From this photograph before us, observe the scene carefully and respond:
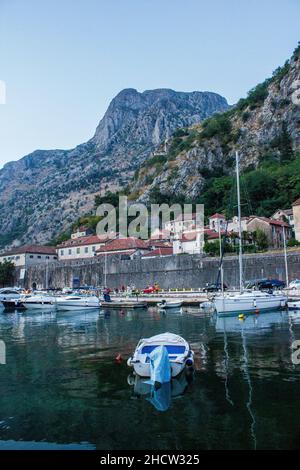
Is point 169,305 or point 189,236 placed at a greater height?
point 189,236

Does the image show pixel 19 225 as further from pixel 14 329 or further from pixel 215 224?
pixel 14 329

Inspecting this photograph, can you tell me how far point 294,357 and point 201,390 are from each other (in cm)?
565

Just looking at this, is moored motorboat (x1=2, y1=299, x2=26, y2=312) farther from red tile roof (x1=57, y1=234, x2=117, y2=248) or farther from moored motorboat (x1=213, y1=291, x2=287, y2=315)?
red tile roof (x1=57, y1=234, x2=117, y2=248)

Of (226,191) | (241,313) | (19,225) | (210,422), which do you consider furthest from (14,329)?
(19,225)

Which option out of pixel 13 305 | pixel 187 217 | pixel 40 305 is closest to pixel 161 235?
pixel 187 217

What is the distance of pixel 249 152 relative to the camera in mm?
100250

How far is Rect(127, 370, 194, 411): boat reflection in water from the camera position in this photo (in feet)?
35.7

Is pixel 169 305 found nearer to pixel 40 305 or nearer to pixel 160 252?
pixel 40 305

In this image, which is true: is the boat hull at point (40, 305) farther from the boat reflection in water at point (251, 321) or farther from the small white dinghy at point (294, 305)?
the small white dinghy at point (294, 305)

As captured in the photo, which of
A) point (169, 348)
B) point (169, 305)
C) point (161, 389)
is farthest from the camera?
point (169, 305)

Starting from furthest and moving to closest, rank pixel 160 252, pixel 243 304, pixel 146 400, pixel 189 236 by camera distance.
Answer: pixel 189 236 < pixel 160 252 < pixel 243 304 < pixel 146 400

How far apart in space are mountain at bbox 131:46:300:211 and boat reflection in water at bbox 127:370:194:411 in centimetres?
6719

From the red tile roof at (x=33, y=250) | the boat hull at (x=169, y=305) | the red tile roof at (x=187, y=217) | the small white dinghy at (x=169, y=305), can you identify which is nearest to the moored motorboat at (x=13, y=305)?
the small white dinghy at (x=169, y=305)

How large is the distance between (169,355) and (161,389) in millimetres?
1727
